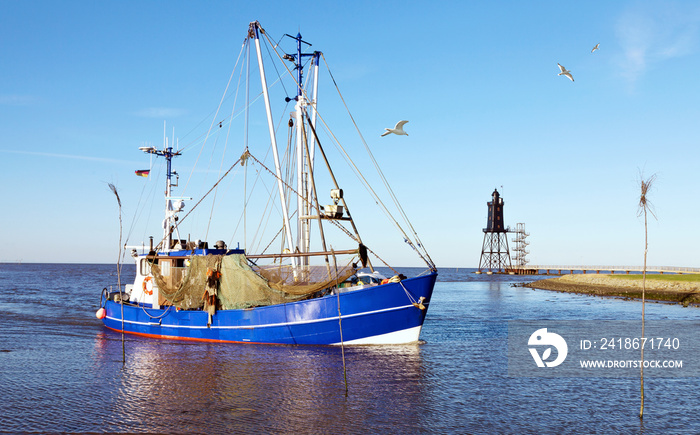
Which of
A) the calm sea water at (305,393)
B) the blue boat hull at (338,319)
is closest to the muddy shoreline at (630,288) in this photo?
the calm sea water at (305,393)

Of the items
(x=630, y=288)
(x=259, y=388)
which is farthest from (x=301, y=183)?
(x=630, y=288)

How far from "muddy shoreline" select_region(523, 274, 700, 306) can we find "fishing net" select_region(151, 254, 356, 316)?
40747mm

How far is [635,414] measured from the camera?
1359 centimetres

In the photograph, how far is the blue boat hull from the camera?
20.9 m

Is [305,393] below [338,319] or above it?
below

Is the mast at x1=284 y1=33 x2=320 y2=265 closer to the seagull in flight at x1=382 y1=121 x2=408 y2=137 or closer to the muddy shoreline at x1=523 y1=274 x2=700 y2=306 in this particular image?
the seagull in flight at x1=382 y1=121 x2=408 y2=137

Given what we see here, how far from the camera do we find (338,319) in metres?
21.4

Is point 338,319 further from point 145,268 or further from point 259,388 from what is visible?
point 145,268

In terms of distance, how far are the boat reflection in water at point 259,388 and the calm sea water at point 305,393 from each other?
0.04m

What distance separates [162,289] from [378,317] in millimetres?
10387

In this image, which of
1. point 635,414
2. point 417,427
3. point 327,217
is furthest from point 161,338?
point 635,414

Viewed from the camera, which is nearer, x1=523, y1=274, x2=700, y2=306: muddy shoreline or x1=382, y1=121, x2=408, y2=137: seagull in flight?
x1=382, y1=121, x2=408, y2=137: seagull in flight

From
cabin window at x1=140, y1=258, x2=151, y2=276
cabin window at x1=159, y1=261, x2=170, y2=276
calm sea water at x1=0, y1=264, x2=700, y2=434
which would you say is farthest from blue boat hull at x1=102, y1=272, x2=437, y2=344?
cabin window at x1=140, y1=258, x2=151, y2=276

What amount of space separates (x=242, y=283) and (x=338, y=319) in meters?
4.34
